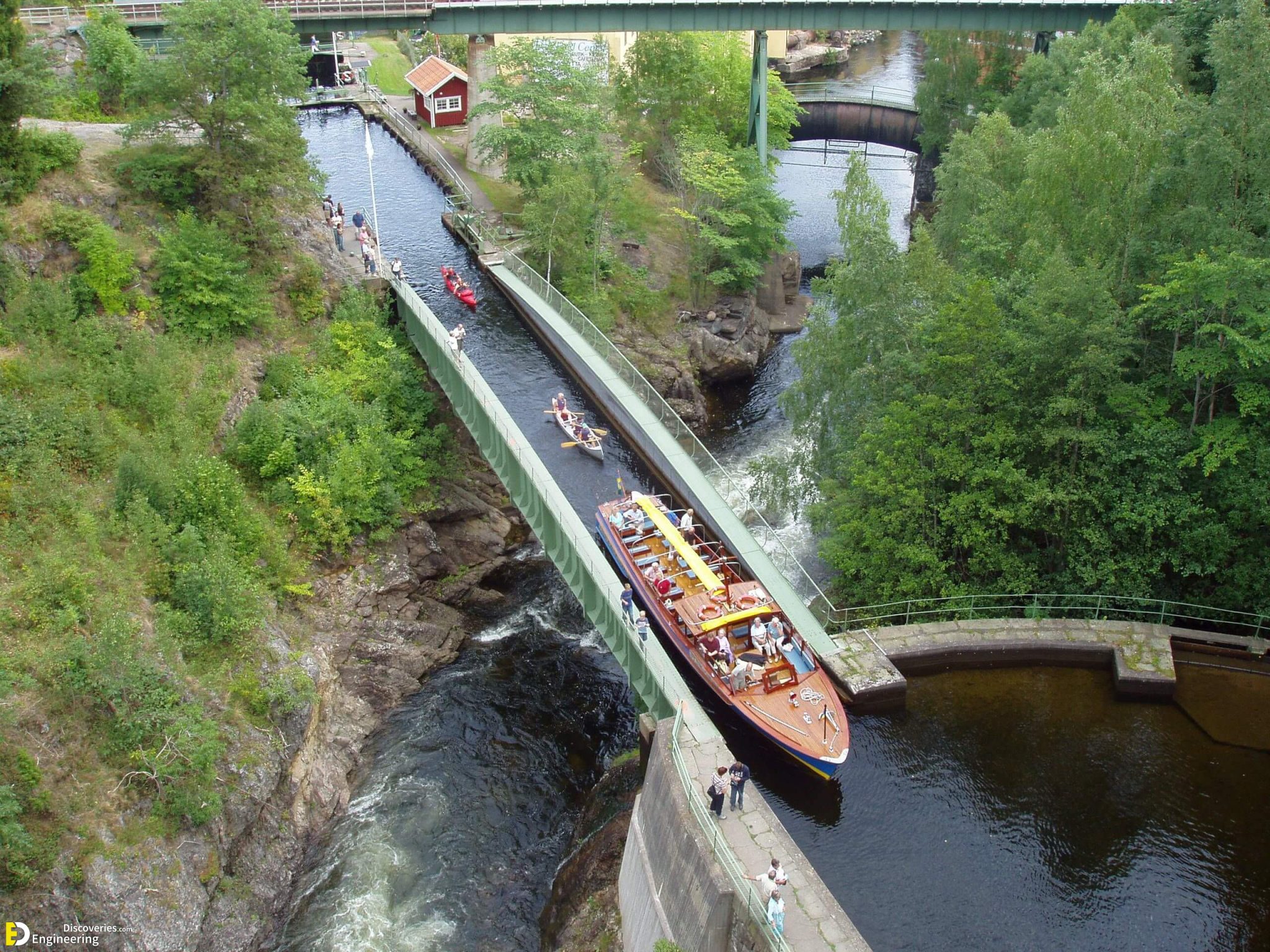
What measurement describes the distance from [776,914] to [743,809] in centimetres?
333

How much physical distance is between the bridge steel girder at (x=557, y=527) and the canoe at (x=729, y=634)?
1.27 metres

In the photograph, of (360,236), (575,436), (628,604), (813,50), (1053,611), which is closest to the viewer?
(628,604)

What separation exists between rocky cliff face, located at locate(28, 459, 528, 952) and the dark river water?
97 centimetres

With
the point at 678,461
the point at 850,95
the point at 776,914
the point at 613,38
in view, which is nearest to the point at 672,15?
the point at 613,38

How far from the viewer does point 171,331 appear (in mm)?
37062

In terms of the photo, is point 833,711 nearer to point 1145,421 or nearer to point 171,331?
point 1145,421

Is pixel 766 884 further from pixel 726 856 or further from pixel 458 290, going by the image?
pixel 458 290

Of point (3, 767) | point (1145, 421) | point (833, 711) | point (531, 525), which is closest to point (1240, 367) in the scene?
point (1145, 421)

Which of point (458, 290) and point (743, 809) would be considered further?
point (458, 290)

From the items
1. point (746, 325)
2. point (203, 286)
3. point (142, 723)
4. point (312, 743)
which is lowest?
point (312, 743)

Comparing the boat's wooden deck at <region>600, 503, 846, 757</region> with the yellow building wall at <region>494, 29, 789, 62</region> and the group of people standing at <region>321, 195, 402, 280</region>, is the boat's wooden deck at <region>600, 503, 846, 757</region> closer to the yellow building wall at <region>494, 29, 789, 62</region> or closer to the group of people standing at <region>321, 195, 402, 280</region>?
the group of people standing at <region>321, 195, 402, 280</region>

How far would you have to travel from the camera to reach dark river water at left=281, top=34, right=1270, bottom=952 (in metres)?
22.8

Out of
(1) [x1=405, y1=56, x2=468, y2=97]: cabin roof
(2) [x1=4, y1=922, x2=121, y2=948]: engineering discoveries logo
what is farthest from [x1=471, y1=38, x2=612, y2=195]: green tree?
(2) [x1=4, y1=922, x2=121, y2=948]: engineering discoveries logo

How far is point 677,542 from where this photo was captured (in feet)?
101
